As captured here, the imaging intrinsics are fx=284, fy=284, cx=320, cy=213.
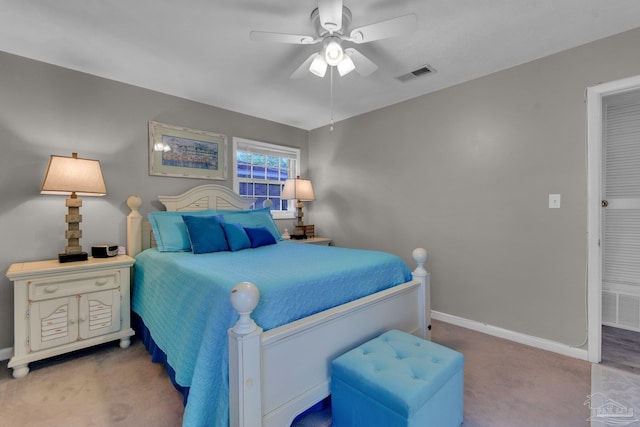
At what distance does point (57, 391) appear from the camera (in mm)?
1807

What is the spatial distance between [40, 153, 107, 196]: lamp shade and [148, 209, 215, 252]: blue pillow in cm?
48

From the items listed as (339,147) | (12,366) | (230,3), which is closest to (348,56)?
(230,3)

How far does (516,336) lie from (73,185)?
12.6ft

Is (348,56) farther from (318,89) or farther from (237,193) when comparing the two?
(237,193)

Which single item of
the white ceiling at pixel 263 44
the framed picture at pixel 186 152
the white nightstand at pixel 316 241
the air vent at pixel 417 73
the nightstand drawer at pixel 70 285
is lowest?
the nightstand drawer at pixel 70 285

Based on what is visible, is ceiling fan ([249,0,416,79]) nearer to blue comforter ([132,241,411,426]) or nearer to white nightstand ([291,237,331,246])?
blue comforter ([132,241,411,426])

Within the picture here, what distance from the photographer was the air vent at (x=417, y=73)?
8.39 feet

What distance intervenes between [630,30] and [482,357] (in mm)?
2564

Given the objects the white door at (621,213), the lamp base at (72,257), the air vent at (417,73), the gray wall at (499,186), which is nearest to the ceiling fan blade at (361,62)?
the air vent at (417,73)

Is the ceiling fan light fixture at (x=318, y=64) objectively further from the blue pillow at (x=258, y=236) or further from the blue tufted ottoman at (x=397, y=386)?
the blue tufted ottoman at (x=397, y=386)

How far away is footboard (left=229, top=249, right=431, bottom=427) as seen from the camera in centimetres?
114

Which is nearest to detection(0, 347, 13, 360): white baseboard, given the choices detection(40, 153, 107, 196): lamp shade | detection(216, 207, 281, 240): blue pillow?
detection(40, 153, 107, 196): lamp shade

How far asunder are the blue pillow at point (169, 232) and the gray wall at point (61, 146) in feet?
1.45

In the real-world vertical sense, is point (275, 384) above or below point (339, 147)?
below
